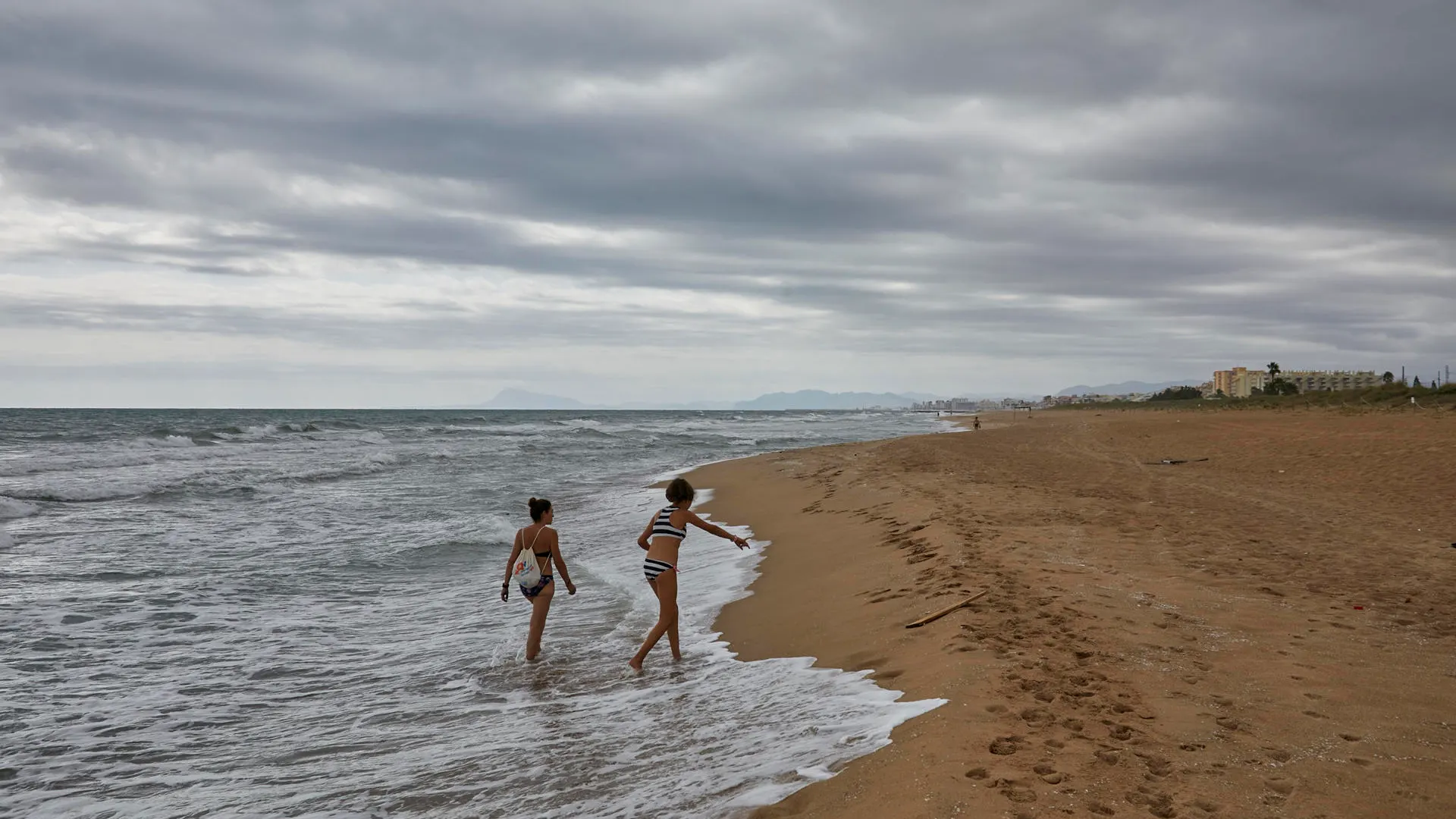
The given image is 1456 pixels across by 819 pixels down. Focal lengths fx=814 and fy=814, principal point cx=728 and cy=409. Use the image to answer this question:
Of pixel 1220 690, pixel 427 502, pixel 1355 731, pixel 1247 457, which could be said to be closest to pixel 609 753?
pixel 1220 690

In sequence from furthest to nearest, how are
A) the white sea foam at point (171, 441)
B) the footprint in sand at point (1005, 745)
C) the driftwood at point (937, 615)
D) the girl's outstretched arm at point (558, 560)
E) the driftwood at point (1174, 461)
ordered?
the white sea foam at point (171, 441) < the driftwood at point (1174, 461) < the girl's outstretched arm at point (558, 560) < the driftwood at point (937, 615) < the footprint in sand at point (1005, 745)

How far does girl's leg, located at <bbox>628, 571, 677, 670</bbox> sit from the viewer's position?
23.2 ft

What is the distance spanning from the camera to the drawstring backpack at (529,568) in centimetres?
769

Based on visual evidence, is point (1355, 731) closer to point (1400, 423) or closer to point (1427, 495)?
point (1427, 495)

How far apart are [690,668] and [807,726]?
203 centimetres

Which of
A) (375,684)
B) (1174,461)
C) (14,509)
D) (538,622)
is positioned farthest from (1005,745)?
(14,509)

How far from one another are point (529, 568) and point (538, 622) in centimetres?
51

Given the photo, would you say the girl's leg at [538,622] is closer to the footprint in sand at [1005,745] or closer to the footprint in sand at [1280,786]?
the footprint in sand at [1005,745]

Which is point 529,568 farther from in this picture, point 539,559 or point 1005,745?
point 1005,745

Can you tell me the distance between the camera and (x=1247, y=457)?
22469mm

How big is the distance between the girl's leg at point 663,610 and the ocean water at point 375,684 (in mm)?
261

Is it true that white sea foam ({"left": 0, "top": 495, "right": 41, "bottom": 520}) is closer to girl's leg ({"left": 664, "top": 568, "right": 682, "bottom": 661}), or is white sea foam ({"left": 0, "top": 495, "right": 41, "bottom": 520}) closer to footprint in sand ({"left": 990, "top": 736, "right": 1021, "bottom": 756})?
girl's leg ({"left": 664, "top": 568, "right": 682, "bottom": 661})

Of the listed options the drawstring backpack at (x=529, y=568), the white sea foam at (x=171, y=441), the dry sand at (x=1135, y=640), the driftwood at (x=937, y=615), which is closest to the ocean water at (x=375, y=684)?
the dry sand at (x=1135, y=640)

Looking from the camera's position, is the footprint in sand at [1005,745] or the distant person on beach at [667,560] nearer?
the footprint in sand at [1005,745]
